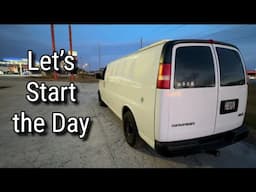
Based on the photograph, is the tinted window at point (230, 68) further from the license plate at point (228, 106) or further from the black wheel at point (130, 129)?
the black wheel at point (130, 129)

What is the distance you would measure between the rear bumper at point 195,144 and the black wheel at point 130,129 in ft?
2.86

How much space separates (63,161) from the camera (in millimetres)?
2748

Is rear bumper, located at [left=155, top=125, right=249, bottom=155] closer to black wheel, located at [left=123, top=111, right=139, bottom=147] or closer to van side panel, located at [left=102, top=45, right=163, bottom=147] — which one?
van side panel, located at [left=102, top=45, right=163, bottom=147]

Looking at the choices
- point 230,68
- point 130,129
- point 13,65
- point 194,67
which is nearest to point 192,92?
point 194,67

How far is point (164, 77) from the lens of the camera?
2.05m

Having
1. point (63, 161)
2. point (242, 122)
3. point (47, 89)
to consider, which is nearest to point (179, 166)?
point (242, 122)

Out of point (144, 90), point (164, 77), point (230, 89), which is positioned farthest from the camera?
point (144, 90)

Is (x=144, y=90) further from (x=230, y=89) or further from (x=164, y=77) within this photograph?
(x=230, y=89)

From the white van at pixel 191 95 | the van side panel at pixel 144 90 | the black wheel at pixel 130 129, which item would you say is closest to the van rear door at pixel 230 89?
the white van at pixel 191 95

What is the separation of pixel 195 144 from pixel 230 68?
135cm

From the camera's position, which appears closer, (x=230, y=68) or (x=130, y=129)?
(x=230, y=68)

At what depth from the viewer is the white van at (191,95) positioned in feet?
6.75

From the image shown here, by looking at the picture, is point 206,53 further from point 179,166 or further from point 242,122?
point 179,166

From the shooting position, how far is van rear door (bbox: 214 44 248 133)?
229 centimetres
